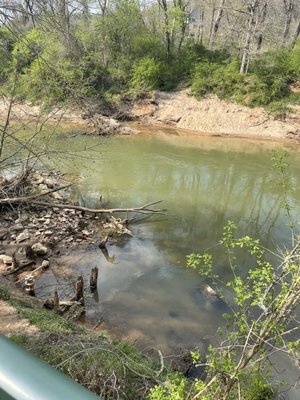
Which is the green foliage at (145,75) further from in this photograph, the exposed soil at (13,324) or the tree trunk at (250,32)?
the exposed soil at (13,324)

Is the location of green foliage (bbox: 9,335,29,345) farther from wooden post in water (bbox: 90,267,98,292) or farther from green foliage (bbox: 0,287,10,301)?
wooden post in water (bbox: 90,267,98,292)

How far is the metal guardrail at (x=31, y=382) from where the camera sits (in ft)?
2.50

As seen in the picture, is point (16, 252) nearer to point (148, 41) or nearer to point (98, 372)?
point (98, 372)

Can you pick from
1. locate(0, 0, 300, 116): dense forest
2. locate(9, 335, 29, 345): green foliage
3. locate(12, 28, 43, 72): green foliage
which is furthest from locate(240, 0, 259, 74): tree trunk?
locate(9, 335, 29, 345): green foliage

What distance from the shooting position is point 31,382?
0.79m

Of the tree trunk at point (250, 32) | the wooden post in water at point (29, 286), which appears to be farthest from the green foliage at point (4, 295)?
the tree trunk at point (250, 32)

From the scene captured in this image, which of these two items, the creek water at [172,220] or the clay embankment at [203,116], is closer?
the creek water at [172,220]

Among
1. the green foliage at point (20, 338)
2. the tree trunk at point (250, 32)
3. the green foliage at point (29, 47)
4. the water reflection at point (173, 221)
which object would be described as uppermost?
the tree trunk at point (250, 32)

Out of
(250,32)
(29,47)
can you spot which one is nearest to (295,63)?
(250,32)

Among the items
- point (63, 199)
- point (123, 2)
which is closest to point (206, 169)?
point (63, 199)

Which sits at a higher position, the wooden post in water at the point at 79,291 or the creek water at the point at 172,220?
the wooden post in water at the point at 79,291

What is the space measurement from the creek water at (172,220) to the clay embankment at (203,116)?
80.9 inches

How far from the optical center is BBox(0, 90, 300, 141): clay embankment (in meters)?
23.1

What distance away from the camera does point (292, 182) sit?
15.4 meters
